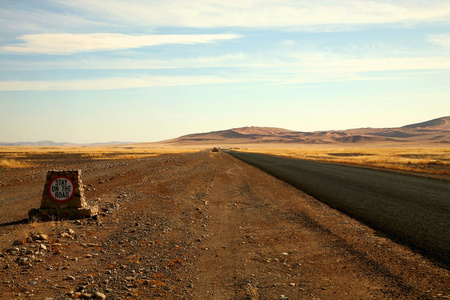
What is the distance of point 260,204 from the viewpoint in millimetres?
13703

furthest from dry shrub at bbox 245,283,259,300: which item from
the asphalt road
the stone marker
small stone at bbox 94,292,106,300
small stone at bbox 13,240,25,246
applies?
the stone marker

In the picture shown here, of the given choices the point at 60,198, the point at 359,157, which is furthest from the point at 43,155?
the point at 60,198

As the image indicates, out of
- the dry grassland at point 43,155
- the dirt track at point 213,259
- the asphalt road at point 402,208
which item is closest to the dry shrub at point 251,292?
the dirt track at point 213,259

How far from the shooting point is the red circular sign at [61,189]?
1029 cm

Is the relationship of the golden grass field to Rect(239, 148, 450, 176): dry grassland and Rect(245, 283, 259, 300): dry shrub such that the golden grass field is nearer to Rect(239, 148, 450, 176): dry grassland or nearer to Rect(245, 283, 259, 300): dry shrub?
Rect(239, 148, 450, 176): dry grassland

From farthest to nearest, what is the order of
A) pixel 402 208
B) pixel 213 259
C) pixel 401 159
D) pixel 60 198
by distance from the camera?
1. pixel 401 159
2. pixel 402 208
3. pixel 60 198
4. pixel 213 259

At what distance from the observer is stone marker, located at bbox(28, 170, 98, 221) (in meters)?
10.3

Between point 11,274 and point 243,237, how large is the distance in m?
4.79

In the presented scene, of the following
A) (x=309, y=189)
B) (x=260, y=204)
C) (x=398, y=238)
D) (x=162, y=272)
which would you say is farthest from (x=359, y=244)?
(x=309, y=189)

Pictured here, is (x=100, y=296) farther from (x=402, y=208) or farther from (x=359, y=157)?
(x=359, y=157)

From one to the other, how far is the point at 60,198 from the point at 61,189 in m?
0.26

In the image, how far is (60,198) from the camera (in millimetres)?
10336

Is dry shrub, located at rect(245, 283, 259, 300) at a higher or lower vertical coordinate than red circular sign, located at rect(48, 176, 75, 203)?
lower

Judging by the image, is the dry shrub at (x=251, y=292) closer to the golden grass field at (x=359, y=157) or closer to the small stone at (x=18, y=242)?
the small stone at (x=18, y=242)
